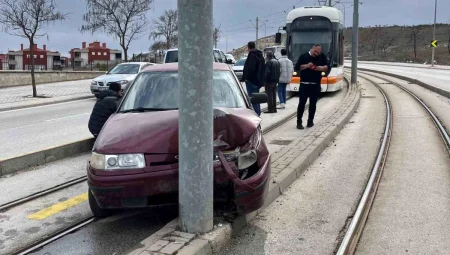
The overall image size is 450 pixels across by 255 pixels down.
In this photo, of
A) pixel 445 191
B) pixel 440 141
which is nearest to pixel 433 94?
pixel 440 141

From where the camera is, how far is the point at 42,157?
7828 mm

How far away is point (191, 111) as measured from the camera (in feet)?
13.0

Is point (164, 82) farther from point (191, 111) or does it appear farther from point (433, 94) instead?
point (433, 94)

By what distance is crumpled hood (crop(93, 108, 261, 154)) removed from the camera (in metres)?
4.41

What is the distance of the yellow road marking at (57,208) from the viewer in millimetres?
5297

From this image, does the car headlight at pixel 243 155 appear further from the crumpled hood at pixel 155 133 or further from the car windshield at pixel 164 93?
the car windshield at pixel 164 93

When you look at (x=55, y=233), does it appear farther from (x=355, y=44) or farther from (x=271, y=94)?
(x=355, y=44)

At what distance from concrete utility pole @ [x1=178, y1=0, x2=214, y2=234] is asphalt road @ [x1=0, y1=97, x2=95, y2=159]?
17.5 ft

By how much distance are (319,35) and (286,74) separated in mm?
4499

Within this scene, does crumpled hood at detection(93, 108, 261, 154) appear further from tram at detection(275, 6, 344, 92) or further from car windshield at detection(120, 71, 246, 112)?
tram at detection(275, 6, 344, 92)

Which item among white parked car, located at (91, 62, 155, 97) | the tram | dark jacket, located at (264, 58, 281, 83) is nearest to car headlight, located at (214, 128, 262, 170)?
dark jacket, located at (264, 58, 281, 83)

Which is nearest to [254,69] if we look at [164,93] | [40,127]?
[40,127]

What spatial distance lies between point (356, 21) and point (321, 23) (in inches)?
271

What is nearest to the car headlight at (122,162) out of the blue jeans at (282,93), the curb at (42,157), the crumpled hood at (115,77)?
the curb at (42,157)
